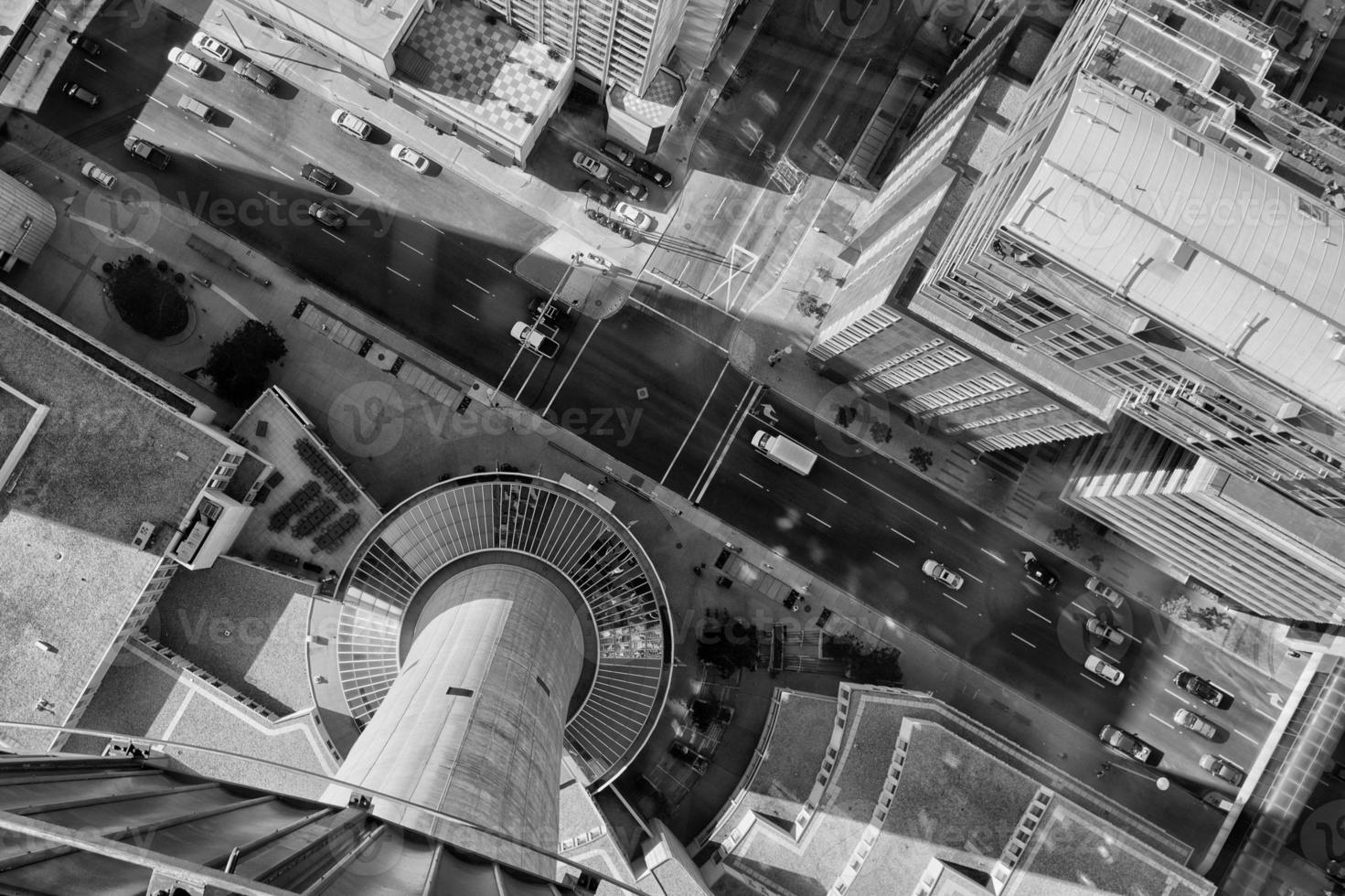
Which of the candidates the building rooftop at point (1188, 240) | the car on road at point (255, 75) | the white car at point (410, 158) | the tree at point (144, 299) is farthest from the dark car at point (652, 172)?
the tree at point (144, 299)

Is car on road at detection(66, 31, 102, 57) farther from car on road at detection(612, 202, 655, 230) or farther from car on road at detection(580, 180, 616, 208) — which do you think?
car on road at detection(612, 202, 655, 230)

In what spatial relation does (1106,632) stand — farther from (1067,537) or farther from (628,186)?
(628,186)

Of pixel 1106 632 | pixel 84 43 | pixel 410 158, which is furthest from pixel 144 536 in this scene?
pixel 1106 632

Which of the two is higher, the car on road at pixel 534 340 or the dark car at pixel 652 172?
the dark car at pixel 652 172

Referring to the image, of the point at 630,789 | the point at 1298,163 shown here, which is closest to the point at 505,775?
the point at 630,789

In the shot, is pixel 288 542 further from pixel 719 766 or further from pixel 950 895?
pixel 950 895

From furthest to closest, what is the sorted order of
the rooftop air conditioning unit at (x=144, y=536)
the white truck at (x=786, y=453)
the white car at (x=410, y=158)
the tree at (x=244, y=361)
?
the white car at (x=410, y=158) → the white truck at (x=786, y=453) → the tree at (x=244, y=361) → the rooftop air conditioning unit at (x=144, y=536)

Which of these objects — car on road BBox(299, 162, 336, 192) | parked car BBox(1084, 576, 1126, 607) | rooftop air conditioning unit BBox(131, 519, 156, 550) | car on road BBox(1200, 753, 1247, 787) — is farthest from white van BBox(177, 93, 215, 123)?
car on road BBox(1200, 753, 1247, 787)

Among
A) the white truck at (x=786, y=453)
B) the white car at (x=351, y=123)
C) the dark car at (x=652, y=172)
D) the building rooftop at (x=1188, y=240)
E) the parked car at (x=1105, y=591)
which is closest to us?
the building rooftop at (x=1188, y=240)

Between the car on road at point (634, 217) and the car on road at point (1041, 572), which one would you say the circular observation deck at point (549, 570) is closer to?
the car on road at point (634, 217)
